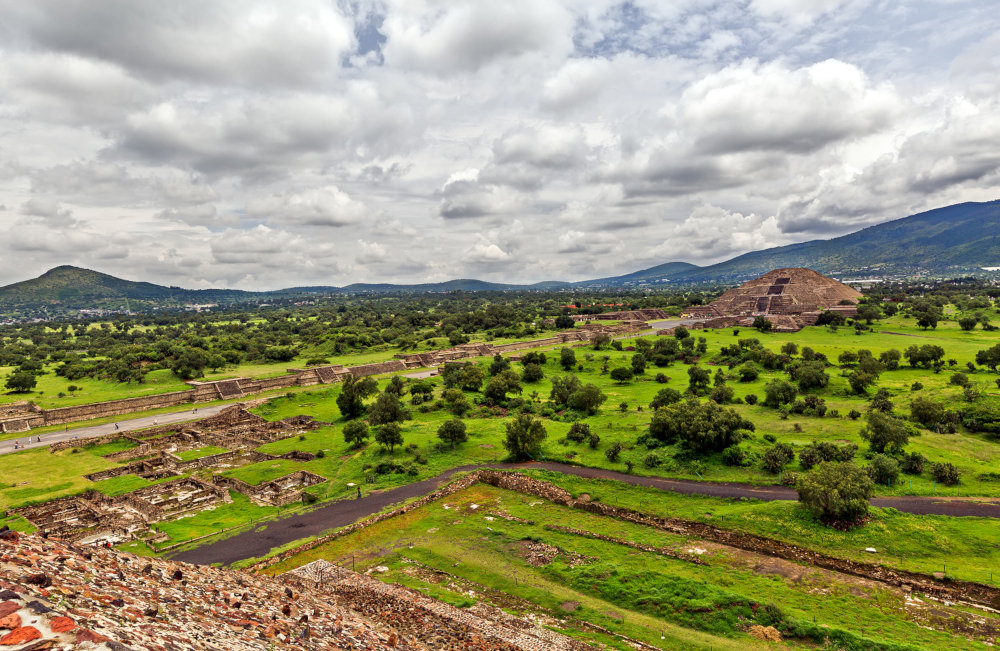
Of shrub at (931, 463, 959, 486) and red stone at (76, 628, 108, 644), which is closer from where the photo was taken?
red stone at (76, 628, 108, 644)

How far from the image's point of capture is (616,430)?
5181 cm

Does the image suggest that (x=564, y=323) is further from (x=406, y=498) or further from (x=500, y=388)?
(x=406, y=498)

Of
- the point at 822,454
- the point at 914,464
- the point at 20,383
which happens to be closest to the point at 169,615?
the point at 822,454

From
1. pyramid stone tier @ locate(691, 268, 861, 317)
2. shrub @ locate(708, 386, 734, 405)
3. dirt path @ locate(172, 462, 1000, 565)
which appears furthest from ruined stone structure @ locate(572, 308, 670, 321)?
dirt path @ locate(172, 462, 1000, 565)

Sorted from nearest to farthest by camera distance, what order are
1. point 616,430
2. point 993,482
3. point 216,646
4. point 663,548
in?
point 216,646
point 663,548
point 993,482
point 616,430

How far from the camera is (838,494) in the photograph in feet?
97.8

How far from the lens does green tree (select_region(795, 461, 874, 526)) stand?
2967cm

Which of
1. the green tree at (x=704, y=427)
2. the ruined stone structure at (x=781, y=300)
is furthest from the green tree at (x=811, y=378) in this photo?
the ruined stone structure at (x=781, y=300)

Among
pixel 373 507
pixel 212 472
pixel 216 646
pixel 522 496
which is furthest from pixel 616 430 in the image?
pixel 216 646

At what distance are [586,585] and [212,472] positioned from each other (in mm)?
41199

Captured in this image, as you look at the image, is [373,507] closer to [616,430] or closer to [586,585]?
[586,585]

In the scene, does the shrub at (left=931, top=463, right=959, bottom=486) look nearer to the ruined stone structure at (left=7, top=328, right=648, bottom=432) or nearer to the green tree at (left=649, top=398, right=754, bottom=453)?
the green tree at (left=649, top=398, right=754, bottom=453)

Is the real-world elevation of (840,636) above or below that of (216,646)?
below

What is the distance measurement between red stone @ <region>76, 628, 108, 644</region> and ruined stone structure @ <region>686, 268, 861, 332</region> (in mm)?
148032
